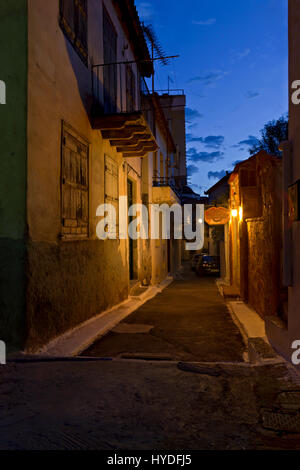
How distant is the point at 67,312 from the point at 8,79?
386 centimetres

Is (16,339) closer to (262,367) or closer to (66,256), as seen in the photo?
(66,256)

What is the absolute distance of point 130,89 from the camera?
13.6 meters

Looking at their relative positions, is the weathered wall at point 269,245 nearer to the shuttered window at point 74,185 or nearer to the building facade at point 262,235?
the building facade at point 262,235

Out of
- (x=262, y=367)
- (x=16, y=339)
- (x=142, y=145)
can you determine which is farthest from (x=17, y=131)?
(x=142, y=145)

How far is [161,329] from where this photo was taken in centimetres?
809

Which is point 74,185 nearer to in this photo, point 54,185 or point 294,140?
point 54,185

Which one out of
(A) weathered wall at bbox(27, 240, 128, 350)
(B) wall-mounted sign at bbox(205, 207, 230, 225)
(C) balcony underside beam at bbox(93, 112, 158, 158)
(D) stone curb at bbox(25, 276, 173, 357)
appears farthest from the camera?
(B) wall-mounted sign at bbox(205, 207, 230, 225)

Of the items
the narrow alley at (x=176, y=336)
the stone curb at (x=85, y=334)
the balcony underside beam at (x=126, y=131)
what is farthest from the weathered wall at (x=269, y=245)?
the stone curb at (x=85, y=334)

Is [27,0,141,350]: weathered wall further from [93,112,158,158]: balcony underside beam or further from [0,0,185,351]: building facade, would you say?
[93,112,158,158]: balcony underside beam

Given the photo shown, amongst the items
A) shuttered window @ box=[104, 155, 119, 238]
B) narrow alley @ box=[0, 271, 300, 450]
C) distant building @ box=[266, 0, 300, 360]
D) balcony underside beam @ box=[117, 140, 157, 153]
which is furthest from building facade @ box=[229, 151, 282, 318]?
shuttered window @ box=[104, 155, 119, 238]

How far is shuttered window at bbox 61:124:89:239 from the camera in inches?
270

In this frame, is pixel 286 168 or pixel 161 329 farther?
pixel 161 329

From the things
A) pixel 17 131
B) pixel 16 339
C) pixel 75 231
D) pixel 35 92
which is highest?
pixel 35 92

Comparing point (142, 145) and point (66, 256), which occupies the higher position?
point (142, 145)
